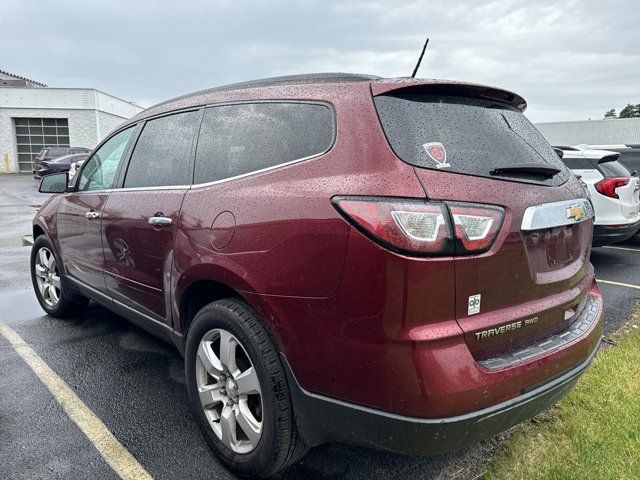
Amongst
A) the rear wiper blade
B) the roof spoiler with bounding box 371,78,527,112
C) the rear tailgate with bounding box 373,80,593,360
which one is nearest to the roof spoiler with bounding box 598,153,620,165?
the rear tailgate with bounding box 373,80,593,360

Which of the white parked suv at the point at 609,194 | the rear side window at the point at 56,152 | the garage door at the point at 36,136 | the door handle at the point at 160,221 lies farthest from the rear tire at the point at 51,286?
the garage door at the point at 36,136

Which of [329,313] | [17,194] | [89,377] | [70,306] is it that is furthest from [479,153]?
[17,194]

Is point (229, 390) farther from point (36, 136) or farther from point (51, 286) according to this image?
point (36, 136)

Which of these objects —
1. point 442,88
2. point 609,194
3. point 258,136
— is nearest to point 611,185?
point 609,194

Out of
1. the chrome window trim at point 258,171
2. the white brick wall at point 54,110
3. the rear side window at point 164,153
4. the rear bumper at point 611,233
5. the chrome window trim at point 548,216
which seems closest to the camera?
the chrome window trim at point 548,216

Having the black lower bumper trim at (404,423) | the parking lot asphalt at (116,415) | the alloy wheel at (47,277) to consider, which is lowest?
the parking lot asphalt at (116,415)

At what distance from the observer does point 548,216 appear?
207cm

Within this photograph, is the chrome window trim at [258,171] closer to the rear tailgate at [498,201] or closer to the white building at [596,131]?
the rear tailgate at [498,201]

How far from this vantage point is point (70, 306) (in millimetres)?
4465

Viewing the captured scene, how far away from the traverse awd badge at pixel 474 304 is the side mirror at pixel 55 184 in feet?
11.9

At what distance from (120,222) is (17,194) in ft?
60.1

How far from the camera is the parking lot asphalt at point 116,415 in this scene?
243 cm

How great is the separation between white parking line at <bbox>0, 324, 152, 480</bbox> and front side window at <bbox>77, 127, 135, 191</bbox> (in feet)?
4.47

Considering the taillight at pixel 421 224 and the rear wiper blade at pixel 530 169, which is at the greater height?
the rear wiper blade at pixel 530 169
